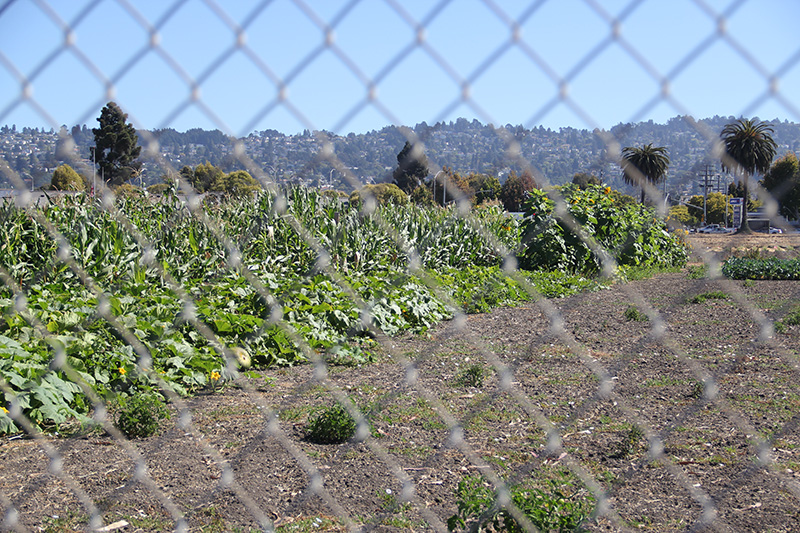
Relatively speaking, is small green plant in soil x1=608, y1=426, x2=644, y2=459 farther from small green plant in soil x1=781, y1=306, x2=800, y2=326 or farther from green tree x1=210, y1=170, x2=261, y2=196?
small green plant in soil x1=781, y1=306, x2=800, y2=326

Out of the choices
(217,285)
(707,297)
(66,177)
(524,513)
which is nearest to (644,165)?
(524,513)

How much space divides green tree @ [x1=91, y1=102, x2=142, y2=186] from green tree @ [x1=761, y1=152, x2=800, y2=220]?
1.52 meters

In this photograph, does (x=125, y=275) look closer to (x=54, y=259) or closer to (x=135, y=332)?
(x=54, y=259)

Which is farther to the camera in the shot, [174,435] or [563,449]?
[174,435]

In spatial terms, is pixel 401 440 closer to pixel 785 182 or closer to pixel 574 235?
pixel 785 182

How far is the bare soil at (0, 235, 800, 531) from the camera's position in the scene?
8.09 ft

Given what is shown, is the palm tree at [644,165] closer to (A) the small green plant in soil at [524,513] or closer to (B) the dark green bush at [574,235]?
(A) the small green plant in soil at [524,513]

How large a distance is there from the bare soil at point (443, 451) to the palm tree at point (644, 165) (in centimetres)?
16

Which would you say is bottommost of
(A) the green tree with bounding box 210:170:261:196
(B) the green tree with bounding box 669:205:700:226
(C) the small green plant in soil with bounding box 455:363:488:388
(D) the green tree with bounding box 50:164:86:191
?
(C) the small green plant in soil with bounding box 455:363:488:388

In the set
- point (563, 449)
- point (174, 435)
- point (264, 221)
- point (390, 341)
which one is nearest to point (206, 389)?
point (174, 435)

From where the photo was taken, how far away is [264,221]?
7.97m

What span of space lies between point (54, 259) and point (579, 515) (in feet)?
18.7

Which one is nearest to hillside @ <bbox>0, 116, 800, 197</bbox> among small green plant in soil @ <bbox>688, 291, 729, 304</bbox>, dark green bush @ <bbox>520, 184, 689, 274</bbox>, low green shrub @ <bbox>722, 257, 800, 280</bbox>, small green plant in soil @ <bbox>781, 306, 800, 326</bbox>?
small green plant in soil @ <bbox>781, 306, 800, 326</bbox>

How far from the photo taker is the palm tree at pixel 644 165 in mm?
954
